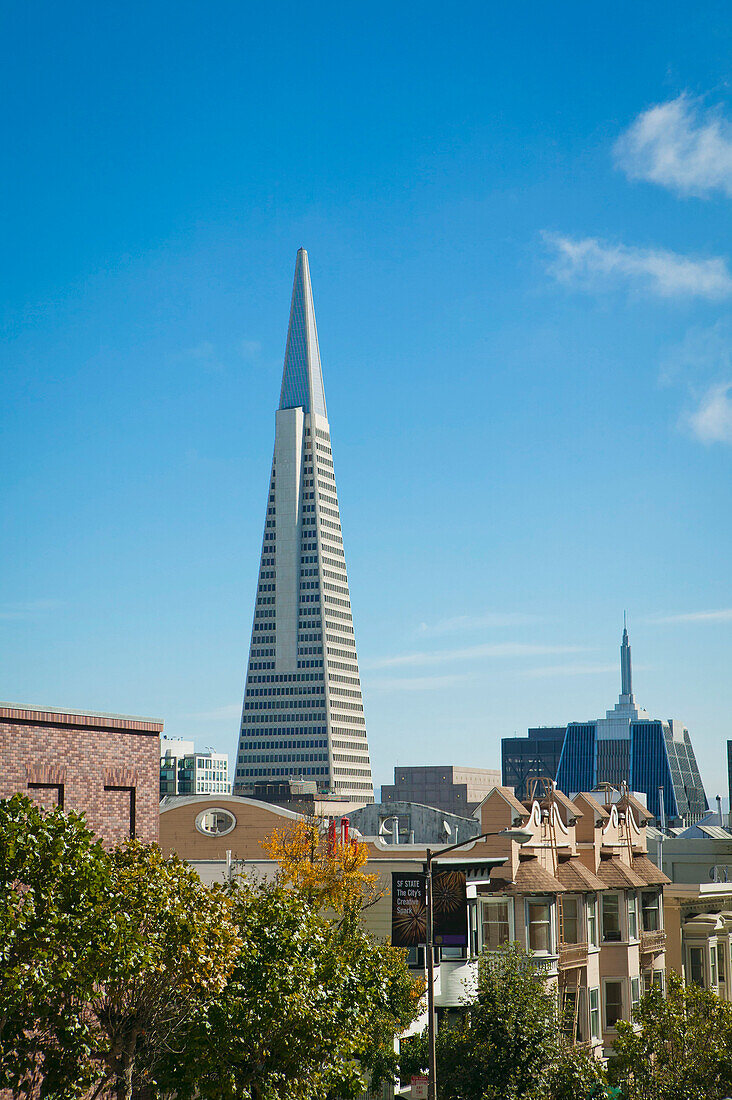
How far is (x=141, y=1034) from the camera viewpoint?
2858cm

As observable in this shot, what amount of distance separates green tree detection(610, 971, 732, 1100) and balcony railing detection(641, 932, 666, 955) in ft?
65.9

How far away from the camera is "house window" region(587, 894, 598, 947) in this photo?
5550 cm

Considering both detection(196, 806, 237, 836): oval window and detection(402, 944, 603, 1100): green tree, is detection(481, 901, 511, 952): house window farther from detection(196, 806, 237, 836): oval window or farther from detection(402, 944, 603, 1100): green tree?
detection(196, 806, 237, 836): oval window

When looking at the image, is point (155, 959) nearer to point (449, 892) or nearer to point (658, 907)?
point (449, 892)

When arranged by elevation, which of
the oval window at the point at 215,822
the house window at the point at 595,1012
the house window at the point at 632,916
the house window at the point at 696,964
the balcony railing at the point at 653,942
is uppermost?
the oval window at the point at 215,822

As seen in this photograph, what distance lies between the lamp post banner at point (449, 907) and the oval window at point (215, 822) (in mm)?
41378

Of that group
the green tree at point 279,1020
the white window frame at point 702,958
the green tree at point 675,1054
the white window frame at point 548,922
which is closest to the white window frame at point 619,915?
the white window frame at point 548,922

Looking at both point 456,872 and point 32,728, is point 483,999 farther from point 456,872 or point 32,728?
point 32,728

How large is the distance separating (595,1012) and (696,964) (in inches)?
529

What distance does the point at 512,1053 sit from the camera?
36594mm

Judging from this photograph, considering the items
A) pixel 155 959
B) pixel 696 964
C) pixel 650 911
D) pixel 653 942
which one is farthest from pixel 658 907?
pixel 155 959

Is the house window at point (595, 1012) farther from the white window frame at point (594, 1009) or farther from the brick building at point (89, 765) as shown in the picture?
the brick building at point (89, 765)

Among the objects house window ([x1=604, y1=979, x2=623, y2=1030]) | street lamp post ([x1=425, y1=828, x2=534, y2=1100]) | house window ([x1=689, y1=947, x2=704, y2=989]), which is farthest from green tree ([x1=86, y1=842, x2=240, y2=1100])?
house window ([x1=689, y1=947, x2=704, y2=989])

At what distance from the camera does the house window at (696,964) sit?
6525 centimetres
